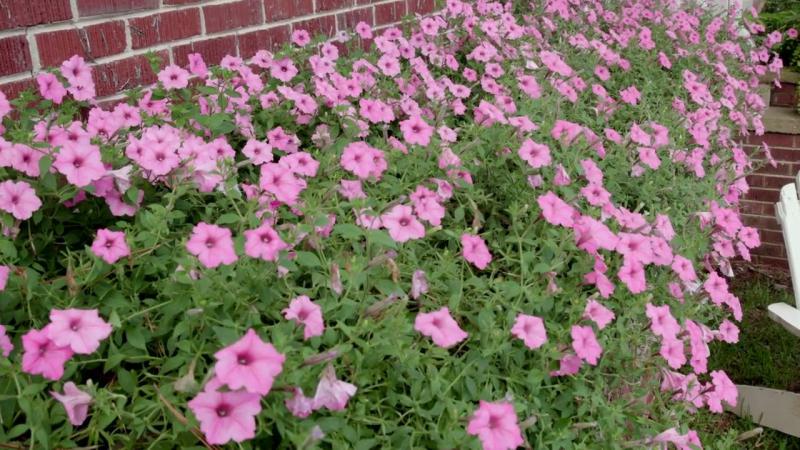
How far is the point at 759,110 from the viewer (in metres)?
4.27

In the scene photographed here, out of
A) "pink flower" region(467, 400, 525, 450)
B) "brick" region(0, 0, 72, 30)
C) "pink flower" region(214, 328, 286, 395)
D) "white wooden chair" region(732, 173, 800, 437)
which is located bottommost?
"white wooden chair" region(732, 173, 800, 437)

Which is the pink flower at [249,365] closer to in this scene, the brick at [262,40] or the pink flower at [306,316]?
the pink flower at [306,316]

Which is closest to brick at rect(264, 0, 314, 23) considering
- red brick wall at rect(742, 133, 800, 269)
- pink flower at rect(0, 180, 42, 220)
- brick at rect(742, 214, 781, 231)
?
pink flower at rect(0, 180, 42, 220)

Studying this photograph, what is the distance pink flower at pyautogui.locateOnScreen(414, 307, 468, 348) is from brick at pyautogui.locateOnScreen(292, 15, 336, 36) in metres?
1.61

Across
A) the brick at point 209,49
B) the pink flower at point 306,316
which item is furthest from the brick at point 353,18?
the pink flower at point 306,316

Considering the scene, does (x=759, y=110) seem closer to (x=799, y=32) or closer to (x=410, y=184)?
(x=799, y=32)

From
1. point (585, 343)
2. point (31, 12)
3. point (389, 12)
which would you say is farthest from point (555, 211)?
point (389, 12)

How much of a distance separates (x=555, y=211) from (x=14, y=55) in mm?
1320

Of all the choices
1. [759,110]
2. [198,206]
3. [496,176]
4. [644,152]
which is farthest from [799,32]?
[198,206]

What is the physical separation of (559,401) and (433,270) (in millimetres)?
378

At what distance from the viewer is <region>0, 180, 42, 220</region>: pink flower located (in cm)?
134

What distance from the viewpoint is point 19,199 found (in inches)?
53.6

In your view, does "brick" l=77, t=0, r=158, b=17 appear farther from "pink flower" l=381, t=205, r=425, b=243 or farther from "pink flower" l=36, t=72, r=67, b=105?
"pink flower" l=381, t=205, r=425, b=243

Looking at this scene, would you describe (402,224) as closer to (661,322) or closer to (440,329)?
(440,329)
